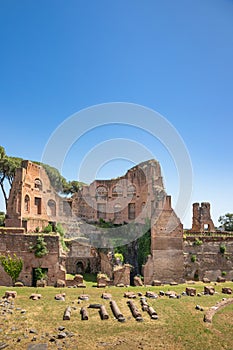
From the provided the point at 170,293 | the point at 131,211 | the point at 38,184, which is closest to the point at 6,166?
the point at 38,184

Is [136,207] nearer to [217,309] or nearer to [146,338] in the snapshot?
[217,309]

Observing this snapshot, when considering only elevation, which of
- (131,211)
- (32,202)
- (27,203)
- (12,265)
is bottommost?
(12,265)

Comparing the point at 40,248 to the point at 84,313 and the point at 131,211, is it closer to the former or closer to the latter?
the point at 84,313

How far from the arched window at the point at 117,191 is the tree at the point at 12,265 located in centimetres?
1876

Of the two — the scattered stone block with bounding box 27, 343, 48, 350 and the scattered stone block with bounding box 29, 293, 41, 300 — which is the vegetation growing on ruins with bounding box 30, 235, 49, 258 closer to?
the scattered stone block with bounding box 29, 293, 41, 300

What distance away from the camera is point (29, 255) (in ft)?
74.8

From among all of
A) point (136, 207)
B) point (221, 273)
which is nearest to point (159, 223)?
point (221, 273)

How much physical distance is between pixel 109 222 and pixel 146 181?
7.49m

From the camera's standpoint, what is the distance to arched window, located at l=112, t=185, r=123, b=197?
38.9m

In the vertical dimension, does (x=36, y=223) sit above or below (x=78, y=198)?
below

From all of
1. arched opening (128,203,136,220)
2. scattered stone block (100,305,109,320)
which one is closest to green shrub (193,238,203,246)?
arched opening (128,203,136,220)

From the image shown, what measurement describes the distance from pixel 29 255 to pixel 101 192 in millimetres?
18748

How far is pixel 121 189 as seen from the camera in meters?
38.9

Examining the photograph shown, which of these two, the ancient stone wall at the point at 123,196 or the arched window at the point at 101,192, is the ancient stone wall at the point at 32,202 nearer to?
the ancient stone wall at the point at 123,196
